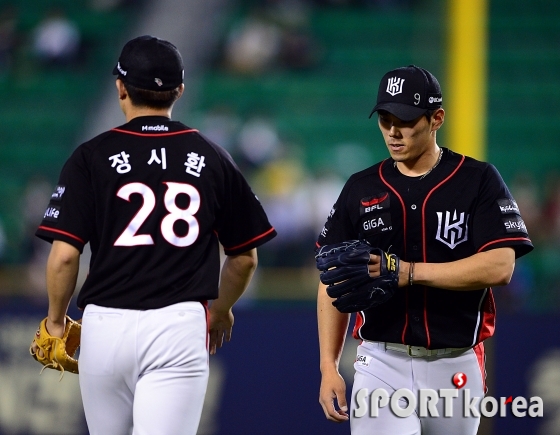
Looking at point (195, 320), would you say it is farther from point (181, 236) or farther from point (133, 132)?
point (133, 132)

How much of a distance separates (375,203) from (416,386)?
66 cm

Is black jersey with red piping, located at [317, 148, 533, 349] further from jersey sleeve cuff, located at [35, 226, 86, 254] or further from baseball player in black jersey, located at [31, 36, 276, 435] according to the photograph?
jersey sleeve cuff, located at [35, 226, 86, 254]

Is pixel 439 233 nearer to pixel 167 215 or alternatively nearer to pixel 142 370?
pixel 167 215

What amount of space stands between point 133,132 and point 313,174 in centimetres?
795

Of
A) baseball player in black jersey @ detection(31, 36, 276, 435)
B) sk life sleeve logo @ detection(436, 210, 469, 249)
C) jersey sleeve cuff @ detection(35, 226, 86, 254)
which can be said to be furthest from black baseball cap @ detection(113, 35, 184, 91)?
sk life sleeve logo @ detection(436, 210, 469, 249)

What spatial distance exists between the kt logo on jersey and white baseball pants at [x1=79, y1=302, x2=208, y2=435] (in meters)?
0.72

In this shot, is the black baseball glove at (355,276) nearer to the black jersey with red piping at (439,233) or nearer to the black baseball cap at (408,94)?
the black jersey with red piping at (439,233)

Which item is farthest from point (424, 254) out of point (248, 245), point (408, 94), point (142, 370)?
point (142, 370)

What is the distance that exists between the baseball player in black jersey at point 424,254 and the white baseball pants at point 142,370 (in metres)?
0.51

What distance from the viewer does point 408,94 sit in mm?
3230

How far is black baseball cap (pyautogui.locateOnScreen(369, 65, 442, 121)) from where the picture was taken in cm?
321

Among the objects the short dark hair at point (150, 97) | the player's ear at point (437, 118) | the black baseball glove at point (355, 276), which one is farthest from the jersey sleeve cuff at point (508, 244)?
the short dark hair at point (150, 97)

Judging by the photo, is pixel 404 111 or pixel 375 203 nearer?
pixel 404 111

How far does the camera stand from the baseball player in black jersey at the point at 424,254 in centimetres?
322
